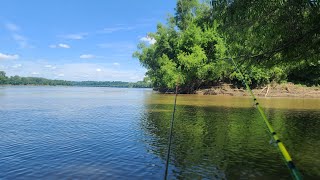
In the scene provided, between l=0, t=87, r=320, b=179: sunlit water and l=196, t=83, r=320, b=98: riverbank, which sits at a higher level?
l=196, t=83, r=320, b=98: riverbank

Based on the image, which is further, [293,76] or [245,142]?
[293,76]

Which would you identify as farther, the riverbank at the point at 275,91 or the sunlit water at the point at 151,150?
the riverbank at the point at 275,91

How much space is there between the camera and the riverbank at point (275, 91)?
55438mm

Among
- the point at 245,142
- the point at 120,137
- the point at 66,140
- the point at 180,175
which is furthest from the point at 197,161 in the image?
the point at 66,140

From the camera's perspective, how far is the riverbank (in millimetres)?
55438

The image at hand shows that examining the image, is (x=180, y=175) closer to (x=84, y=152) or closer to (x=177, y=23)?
(x=84, y=152)

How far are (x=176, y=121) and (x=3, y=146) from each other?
1112cm

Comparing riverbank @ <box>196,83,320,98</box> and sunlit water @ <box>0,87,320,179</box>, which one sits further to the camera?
riverbank @ <box>196,83,320,98</box>

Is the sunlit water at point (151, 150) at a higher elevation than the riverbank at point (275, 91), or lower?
lower

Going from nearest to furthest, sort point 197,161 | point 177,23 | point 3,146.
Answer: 1. point 197,161
2. point 3,146
3. point 177,23

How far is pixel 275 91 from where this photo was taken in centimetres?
5859

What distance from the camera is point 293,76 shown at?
64.9 m

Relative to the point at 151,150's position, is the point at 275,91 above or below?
above

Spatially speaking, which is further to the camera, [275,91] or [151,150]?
[275,91]
